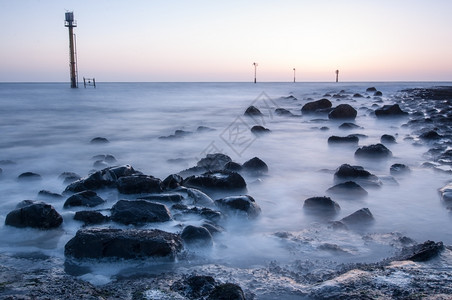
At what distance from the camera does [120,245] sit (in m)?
2.60

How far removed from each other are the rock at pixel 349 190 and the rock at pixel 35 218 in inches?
115

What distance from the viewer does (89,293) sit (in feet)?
6.74

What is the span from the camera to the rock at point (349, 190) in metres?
4.33

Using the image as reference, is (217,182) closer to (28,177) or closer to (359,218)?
(359,218)

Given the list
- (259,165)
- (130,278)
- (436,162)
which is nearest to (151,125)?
(259,165)

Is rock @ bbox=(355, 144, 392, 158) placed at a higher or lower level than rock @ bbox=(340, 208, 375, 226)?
higher

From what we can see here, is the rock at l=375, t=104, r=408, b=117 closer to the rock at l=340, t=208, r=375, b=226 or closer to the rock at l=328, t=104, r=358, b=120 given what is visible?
the rock at l=328, t=104, r=358, b=120

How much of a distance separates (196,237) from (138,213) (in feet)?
2.11

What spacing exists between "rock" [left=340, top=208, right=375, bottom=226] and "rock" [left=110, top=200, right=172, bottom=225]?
61.2 inches

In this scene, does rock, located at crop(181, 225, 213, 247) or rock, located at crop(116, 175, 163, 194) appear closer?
rock, located at crop(181, 225, 213, 247)

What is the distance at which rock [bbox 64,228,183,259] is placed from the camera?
8.48 ft

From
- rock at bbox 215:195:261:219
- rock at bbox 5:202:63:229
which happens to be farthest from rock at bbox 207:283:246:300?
rock at bbox 5:202:63:229

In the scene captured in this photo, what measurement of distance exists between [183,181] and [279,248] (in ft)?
6.13

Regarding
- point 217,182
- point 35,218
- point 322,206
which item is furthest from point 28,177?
point 322,206
